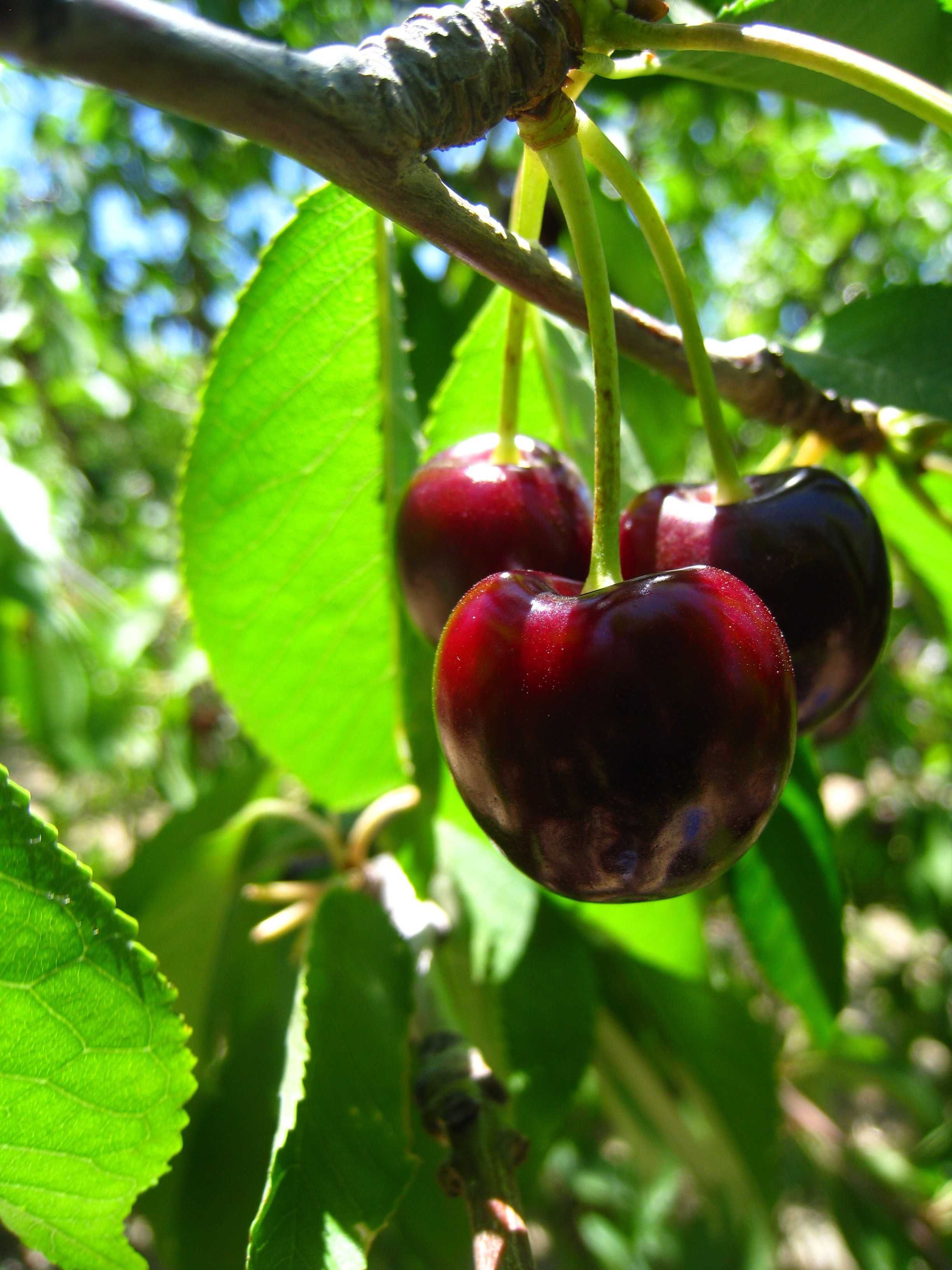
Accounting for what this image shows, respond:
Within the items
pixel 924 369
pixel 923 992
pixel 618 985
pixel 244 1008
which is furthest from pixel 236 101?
pixel 923 992

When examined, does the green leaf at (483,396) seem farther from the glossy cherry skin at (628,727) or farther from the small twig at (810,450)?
the glossy cherry skin at (628,727)

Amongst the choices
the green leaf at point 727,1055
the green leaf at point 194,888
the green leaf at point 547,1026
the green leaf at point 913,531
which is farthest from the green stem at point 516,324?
the green leaf at point 727,1055

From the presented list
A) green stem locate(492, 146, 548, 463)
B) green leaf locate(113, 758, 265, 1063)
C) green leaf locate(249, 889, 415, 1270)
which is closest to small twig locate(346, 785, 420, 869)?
green leaf locate(113, 758, 265, 1063)

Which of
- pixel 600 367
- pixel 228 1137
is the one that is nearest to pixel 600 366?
pixel 600 367

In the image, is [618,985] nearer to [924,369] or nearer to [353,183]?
[924,369]

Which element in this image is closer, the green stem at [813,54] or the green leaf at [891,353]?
the green stem at [813,54]

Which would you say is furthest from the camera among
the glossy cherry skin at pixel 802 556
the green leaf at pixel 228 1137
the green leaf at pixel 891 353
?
the green leaf at pixel 228 1137
